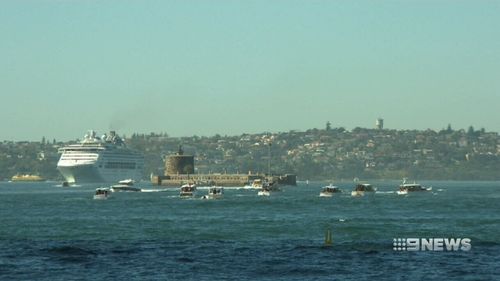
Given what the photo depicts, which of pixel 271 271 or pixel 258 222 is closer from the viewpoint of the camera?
pixel 271 271

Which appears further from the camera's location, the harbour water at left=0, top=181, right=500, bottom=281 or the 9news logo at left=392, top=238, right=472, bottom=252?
the 9news logo at left=392, top=238, right=472, bottom=252

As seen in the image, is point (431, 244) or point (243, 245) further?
point (243, 245)

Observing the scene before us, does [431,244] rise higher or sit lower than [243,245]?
higher

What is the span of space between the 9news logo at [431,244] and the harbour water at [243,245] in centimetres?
92

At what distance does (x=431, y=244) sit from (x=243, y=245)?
12437 millimetres

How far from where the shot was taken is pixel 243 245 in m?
79.5

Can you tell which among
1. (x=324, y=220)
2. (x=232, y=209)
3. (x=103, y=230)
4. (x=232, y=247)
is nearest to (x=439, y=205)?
(x=232, y=209)

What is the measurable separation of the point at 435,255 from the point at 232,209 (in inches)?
2810

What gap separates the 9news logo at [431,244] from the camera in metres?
74.6

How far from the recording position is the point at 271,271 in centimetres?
6325

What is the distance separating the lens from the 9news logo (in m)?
74.6

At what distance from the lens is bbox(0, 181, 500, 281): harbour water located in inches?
2472

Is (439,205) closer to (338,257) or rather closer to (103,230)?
(103,230)

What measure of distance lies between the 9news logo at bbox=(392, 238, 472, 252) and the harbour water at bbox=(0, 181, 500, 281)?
92cm
